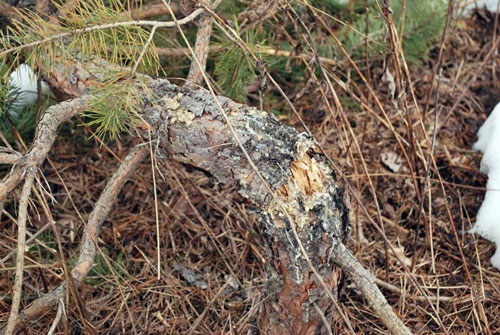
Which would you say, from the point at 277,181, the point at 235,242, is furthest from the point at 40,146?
the point at 235,242

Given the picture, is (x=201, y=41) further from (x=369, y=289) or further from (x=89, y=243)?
(x=369, y=289)

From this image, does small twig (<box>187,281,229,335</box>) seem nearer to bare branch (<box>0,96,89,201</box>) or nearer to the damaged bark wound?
the damaged bark wound

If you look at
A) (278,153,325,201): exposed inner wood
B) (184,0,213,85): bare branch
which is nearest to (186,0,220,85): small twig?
(184,0,213,85): bare branch

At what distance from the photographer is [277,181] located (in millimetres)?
1261

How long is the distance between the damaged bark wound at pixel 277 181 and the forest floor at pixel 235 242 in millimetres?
191

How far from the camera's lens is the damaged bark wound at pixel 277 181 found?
4.12 ft

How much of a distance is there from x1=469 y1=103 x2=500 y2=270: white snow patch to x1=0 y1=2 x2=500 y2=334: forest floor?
42mm

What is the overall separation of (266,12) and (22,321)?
1279mm

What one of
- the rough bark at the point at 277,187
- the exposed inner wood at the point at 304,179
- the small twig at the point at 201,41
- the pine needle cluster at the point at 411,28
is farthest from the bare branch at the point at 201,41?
the pine needle cluster at the point at 411,28

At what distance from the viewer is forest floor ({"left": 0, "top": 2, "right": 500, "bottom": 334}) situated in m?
1.60

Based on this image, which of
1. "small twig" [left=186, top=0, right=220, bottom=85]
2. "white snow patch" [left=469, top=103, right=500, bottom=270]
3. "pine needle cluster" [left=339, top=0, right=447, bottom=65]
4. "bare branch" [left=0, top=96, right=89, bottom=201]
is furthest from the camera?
"pine needle cluster" [left=339, top=0, right=447, bottom=65]

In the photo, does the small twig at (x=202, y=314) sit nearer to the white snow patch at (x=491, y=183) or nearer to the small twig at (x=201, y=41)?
the small twig at (x=201, y=41)

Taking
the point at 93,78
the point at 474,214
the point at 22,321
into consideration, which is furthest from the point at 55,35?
the point at 474,214

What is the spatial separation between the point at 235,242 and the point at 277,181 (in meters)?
0.65
